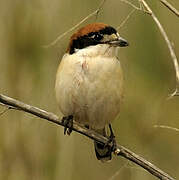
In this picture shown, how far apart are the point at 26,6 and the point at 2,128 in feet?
3.09

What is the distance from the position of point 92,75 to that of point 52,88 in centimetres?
69

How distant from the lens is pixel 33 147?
4.21 m

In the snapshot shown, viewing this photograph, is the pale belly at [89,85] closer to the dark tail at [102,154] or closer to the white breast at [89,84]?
the white breast at [89,84]

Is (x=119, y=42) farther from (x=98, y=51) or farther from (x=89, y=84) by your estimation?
(x=89, y=84)

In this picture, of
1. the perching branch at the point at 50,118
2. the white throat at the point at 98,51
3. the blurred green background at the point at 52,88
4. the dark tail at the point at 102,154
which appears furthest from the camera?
the dark tail at the point at 102,154

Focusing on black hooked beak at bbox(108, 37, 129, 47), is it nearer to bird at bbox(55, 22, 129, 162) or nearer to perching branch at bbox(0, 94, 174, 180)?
bird at bbox(55, 22, 129, 162)

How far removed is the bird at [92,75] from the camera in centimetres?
367

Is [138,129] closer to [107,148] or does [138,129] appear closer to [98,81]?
[107,148]

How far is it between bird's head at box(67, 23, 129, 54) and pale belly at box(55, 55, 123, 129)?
0.08m

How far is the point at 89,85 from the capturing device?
12.0ft

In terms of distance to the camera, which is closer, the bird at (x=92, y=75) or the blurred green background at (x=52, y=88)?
the bird at (x=92, y=75)

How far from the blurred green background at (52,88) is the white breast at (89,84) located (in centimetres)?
48

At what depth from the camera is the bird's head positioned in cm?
370

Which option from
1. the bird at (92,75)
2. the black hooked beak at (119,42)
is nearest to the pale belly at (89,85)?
the bird at (92,75)
